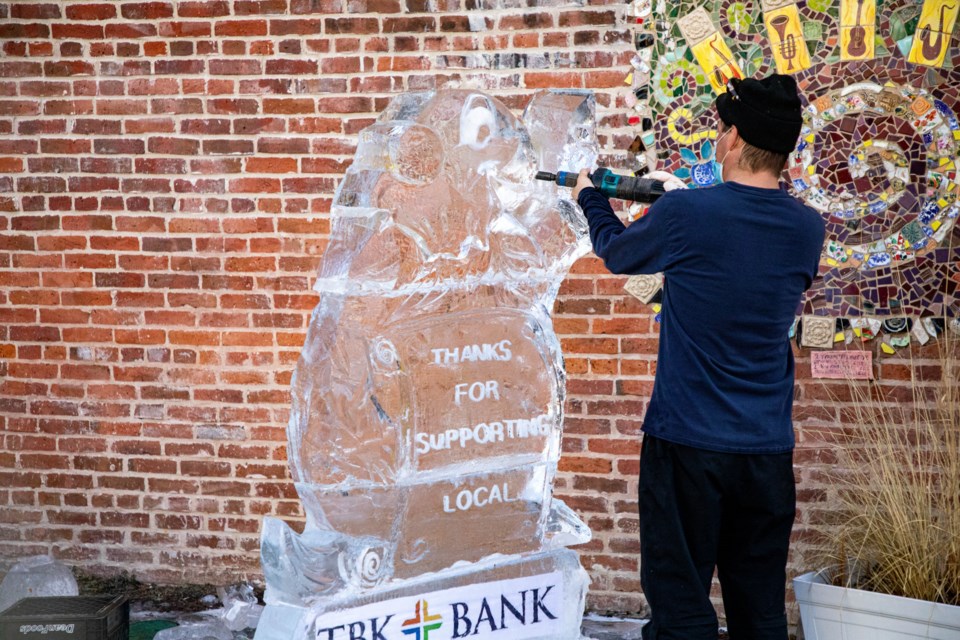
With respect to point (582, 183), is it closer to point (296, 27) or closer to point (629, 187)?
point (629, 187)

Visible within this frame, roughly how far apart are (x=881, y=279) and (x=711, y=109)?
81cm

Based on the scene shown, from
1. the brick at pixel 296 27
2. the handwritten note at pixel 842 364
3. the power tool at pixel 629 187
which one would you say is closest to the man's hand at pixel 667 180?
the power tool at pixel 629 187

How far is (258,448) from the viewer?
3.65 meters

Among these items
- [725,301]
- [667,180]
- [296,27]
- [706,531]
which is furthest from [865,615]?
[296,27]

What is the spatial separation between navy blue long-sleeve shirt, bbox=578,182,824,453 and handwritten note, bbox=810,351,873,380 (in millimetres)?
1092

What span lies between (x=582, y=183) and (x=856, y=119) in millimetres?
1276

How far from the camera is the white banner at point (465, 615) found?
2.51 m

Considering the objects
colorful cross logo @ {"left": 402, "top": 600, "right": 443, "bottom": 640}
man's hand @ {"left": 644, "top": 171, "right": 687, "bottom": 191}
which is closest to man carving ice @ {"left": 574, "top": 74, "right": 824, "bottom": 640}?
man's hand @ {"left": 644, "top": 171, "right": 687, "bottom": 191}

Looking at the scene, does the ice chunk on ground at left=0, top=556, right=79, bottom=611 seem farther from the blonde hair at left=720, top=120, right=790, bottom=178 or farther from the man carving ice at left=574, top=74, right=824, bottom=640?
the blonde hair at left=720, top=120, right=790, bottom=178

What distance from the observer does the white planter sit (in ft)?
8.80

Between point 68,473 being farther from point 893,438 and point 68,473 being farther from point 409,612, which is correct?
point 893,438

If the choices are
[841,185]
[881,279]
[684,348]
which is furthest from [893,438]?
[684,348]

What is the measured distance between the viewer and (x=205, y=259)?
11.9 feet

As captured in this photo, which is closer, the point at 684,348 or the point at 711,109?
the point at 684,348
